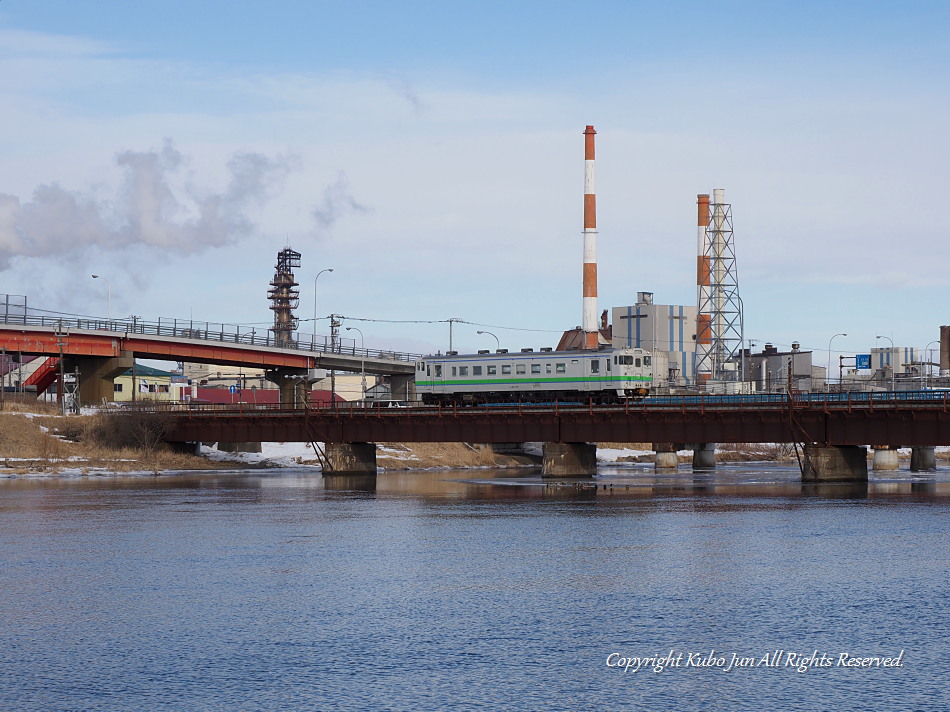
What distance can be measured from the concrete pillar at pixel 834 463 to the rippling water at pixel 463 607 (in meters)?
21.3

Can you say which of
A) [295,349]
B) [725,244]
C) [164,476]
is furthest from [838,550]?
[725,244]

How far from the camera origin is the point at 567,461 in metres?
87.4

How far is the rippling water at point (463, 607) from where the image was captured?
21375 millimetres

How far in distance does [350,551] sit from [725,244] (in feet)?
365

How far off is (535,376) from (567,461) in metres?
8.70

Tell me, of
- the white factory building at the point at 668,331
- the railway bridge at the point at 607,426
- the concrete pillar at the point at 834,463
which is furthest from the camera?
the white factory building at the point at 668,331

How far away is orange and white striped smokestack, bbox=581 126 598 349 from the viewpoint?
11144 centimetres

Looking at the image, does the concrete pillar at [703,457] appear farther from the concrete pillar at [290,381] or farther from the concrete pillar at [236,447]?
the concrete pillar at [236,447]

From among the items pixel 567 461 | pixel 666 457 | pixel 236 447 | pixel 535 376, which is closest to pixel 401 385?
pixel 236 447

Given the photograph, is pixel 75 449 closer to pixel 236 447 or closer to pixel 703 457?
pixel 236 447

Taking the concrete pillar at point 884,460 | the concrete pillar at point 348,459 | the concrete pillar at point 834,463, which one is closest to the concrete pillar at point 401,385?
the concrete pillar at point 348,459

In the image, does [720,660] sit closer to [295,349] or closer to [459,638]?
[459,638]

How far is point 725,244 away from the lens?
143750 millimetres

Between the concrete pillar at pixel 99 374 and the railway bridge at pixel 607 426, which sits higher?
the concrete pillar at pixel 99 374
